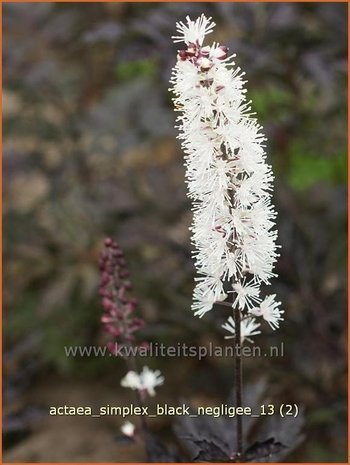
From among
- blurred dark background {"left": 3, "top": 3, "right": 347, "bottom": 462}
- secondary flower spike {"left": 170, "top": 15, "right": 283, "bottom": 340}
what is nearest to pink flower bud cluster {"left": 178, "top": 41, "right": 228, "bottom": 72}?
secondary flower spike {"left": 170, "top": 15, "right": 283, "bottom": 340}

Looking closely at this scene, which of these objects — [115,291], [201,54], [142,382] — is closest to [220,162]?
[201,54]

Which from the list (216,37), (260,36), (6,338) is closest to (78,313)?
(6,338)

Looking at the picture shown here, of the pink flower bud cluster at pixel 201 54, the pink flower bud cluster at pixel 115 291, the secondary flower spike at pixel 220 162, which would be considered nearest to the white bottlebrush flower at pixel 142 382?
the pink flower bud cluster at pixel 115 291

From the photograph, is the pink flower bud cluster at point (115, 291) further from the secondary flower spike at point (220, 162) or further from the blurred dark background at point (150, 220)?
the blurred dark background at point (150, 220)

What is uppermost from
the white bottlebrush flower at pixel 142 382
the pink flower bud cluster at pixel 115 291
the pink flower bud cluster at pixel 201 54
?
the pink flower bud cluster at pixel 201 54

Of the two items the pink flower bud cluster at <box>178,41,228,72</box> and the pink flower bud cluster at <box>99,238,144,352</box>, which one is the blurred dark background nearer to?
the pink flower bud cluster at <box>99,238,144,352</box>

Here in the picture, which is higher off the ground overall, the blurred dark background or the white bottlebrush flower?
the blurred dark background

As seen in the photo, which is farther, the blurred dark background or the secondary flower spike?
the blurred dark background
